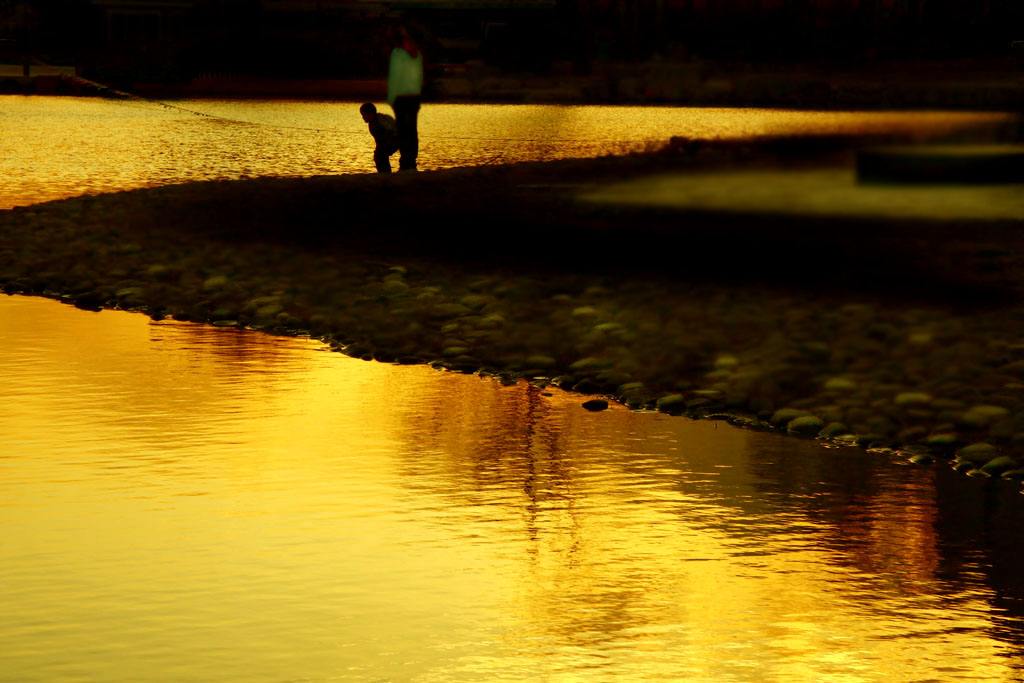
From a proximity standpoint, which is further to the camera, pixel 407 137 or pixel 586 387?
pixel 407 137

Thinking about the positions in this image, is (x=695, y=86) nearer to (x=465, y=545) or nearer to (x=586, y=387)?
(x=586, y=387)

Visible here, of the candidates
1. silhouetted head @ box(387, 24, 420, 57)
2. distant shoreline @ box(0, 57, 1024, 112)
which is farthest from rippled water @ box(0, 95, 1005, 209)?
silhouetted head @ box(387, 24, 420, 57)

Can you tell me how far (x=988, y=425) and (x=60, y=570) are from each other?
4.33 m

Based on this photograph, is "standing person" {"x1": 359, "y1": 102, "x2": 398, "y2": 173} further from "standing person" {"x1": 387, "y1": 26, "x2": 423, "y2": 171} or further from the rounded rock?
the rounded rock

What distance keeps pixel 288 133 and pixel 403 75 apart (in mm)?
11652

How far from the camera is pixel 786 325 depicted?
10672mm

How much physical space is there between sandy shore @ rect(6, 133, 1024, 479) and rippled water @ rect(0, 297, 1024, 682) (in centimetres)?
64

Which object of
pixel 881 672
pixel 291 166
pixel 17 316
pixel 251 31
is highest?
pixel 251 31

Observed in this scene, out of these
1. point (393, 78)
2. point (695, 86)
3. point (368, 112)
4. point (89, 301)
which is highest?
point (695, 86)

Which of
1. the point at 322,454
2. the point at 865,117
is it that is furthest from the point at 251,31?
the point at 322,454

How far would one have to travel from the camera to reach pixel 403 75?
19.5 m

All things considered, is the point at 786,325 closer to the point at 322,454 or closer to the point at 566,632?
the point at 322,454

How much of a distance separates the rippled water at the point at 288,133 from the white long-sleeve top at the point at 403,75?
9.77 ft

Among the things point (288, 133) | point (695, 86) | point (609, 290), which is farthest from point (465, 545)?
point (695, 86)
